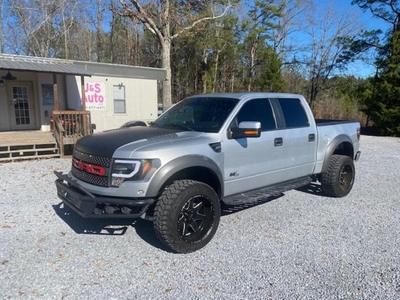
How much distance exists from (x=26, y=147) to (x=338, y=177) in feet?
29.7

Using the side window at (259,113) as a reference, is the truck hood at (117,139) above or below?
below

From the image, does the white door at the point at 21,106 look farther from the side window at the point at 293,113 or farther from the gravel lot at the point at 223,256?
the side window at the point at 293,113

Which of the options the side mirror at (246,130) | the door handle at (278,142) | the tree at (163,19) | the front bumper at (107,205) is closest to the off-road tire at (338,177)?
the door handle at (278,142)

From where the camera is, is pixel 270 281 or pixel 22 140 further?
pixel 22 140

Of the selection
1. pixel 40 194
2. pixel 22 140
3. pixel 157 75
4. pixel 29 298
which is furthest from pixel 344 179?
pixel 157 75

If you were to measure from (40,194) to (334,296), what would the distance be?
522 cm

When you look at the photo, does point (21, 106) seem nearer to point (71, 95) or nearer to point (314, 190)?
point (71, 95)

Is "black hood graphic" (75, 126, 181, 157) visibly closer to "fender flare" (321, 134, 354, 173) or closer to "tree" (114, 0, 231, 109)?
"fender flare" (321, 134, 354, 173)

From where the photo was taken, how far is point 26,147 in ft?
32.0

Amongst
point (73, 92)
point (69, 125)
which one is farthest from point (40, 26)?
point (69, 125)

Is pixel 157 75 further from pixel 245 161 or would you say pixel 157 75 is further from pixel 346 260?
pixel 346 260

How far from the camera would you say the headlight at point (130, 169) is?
3.32m

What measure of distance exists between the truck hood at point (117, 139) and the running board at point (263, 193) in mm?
994

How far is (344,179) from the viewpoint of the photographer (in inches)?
232
